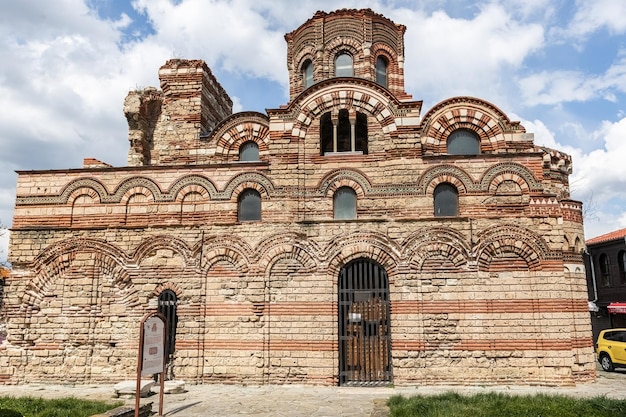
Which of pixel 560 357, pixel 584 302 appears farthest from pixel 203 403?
pixel 584 302

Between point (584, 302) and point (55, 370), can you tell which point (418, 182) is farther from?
point (55, 370)

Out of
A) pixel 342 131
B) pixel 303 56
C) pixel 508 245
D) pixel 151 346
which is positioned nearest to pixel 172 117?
pixel 303 56

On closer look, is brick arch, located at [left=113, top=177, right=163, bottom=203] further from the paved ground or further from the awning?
the awning

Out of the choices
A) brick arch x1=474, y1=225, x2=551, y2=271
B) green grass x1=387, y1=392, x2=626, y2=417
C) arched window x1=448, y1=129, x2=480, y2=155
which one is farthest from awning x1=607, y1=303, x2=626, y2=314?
green grass x1=387, y1=392, x2=626, y2=417

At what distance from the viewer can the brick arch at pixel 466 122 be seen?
47.9 ft

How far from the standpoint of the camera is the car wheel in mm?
14938

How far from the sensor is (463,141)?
1480 centimetres

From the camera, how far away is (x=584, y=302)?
1257 centimetres

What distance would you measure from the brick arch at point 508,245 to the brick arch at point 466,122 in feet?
12.0

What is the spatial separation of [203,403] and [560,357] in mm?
8061

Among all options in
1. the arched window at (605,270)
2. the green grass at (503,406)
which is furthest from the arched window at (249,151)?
the arched window at (605,270)

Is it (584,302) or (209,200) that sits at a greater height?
(209,200)

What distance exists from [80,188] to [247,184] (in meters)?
4.64

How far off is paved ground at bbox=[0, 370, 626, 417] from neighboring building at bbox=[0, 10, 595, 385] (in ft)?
1.28
